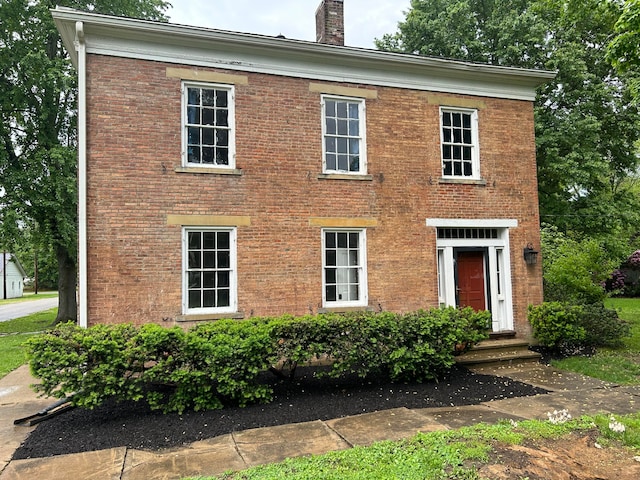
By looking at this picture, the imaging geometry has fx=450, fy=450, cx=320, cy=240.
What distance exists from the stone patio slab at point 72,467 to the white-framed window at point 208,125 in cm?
564

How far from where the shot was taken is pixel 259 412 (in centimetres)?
657

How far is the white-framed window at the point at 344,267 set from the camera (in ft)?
32.7

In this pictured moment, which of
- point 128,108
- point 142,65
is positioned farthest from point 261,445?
point 142,65

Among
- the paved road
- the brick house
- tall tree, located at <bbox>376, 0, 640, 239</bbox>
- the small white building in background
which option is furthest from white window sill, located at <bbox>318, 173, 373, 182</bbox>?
the small white building in background

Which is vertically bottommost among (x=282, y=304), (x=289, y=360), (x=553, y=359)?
(x=553, y=359)

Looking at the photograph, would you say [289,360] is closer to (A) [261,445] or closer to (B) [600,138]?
(A) [261,445]

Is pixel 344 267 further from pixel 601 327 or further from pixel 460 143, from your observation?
pixel 601 327

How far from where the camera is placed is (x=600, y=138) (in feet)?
59.9

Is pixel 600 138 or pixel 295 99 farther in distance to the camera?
pixel 600 138

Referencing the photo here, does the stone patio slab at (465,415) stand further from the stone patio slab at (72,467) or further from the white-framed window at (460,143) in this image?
the white-framed window at (460,143)

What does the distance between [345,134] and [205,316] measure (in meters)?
5.10

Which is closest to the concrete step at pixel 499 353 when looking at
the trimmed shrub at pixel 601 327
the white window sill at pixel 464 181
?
the trimmed shrub at pixel 601 327

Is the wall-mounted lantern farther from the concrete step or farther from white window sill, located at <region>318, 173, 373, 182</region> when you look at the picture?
white window sill, located at <region>318, 173, 373, 182</region>

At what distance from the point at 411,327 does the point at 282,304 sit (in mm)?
2859
